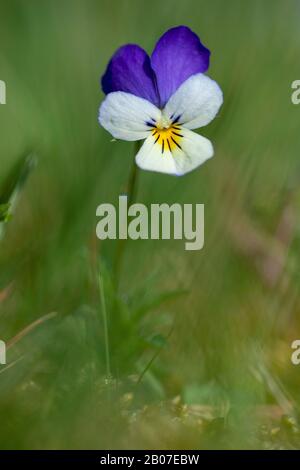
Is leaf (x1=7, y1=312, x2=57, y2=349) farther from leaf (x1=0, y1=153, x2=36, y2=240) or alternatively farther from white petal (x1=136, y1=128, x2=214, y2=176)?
white petal (x1=136, y1=128, x2=214, y2=176)

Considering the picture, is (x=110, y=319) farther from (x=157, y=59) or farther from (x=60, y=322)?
(x=157, y=59)

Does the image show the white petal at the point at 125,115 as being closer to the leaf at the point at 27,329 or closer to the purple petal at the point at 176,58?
the purple petal at the point at 176,58

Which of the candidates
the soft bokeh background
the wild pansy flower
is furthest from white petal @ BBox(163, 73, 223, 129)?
the soft bokeh background

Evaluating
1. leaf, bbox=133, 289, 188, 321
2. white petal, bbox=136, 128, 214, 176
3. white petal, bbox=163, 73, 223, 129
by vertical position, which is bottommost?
leaf, bbox=133, 289, 188, 321

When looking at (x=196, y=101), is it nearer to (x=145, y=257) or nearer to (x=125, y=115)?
(x=125, y=115)

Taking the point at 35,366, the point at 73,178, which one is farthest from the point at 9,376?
the point at 73,178

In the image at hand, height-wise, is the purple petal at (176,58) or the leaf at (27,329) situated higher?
the purple petal at (176,58)

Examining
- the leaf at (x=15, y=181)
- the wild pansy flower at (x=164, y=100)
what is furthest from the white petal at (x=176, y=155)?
the leaf at (x=15, y=181)
